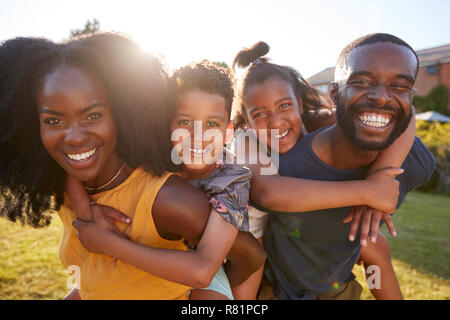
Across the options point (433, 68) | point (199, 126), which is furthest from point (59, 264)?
point (433, 68)

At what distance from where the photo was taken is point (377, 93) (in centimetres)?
202

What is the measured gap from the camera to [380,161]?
2215 mm

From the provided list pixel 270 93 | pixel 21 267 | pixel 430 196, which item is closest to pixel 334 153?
pixel 270 93

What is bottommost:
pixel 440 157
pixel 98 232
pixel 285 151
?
pixel 440 157

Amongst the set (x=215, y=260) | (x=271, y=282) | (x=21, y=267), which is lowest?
(x=21, y=267)

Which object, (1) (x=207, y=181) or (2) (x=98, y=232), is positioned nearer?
(2) (x=98, y=232)

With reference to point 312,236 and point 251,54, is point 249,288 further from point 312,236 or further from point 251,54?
point 251,54

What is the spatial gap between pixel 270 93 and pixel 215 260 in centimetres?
156

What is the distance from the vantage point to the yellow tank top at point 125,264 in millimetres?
1818

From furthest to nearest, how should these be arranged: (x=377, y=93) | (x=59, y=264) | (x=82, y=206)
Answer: (x=59, y=264) < (x=377, y=93) < (x=82, y=206)

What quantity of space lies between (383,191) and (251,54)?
1.73m

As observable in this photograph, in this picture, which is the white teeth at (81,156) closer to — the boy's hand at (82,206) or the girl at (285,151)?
the boy's hand at (82,206)

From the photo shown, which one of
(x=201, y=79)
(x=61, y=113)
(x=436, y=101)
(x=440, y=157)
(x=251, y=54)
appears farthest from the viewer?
(x=436, y=101)
